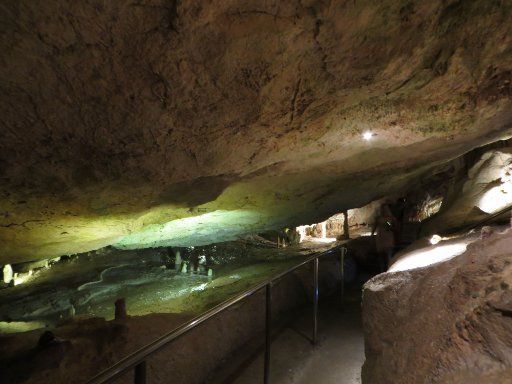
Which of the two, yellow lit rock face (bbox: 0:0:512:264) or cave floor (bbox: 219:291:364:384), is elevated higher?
yellow lit rock face (bbox: 0:0:512:264)

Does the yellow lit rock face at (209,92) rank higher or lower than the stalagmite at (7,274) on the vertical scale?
higher

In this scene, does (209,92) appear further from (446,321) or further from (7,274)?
(7,274)

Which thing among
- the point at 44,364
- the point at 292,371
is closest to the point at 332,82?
the point at 292,371

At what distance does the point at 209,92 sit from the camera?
6.84ft

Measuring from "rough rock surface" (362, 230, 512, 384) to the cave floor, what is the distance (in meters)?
1.08

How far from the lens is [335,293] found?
19.2ft

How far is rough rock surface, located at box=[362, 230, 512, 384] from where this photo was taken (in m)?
1.53

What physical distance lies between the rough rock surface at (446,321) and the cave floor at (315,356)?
3.55 ft

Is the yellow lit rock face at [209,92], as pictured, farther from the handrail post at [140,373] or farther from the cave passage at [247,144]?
the handrail post at [140,373]

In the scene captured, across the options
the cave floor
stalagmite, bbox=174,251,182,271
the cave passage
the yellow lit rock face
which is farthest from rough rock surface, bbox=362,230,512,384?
stalagmite, bbox=174,251,182,271

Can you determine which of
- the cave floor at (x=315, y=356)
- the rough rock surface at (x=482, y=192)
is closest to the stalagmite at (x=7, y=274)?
the cave floor at (x=315, y=356)

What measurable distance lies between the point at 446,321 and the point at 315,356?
6.96 ft

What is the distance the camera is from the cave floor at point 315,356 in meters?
3.12

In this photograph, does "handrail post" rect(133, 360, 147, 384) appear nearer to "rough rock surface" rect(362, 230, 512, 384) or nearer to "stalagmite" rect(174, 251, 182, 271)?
"rough rock surface" rect(362, 230, 512, 384)
